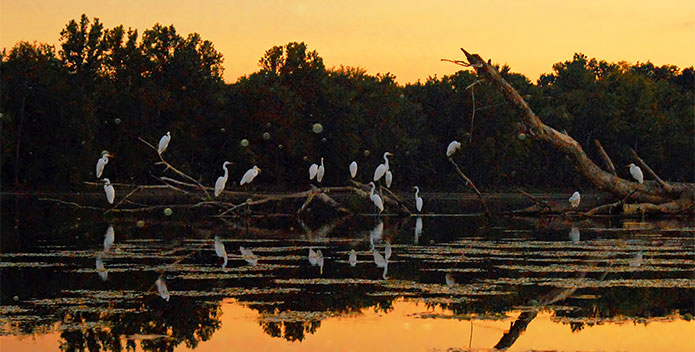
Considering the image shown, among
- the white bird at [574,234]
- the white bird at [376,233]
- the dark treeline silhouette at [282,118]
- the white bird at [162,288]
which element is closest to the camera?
the white bird at [162,288]

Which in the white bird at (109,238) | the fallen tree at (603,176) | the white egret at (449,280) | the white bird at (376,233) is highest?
the fallen tree at (603,176)

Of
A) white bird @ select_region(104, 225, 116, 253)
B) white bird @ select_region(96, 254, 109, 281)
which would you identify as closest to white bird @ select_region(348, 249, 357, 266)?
white bird @ select_region(96, 254, 109, 281)

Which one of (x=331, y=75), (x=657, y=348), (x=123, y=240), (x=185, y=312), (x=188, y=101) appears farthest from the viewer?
(x=331, y=75)

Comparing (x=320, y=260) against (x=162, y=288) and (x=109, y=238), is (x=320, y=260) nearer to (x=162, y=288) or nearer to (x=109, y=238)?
(x=162, y=288)

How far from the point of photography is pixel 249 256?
17.5 m

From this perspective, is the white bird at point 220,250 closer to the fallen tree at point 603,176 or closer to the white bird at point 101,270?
the white bird at point 101,270

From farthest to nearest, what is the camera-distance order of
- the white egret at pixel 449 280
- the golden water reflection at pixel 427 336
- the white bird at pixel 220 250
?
the white bird at pixel 220 250
the white egret at pixel 449 280
the golden water reflection at pixel 427 336

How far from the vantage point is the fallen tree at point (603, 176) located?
29.1 metres

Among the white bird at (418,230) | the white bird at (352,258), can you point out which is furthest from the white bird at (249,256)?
the white bird at (418,230)

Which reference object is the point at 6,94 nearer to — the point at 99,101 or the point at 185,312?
the point at 99,101

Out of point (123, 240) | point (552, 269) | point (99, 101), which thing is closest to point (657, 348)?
point (552, 269)

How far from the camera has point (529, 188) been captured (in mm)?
87312

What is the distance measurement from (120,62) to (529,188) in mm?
35976

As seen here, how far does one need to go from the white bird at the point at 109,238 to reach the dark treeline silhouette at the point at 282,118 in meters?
41.2
